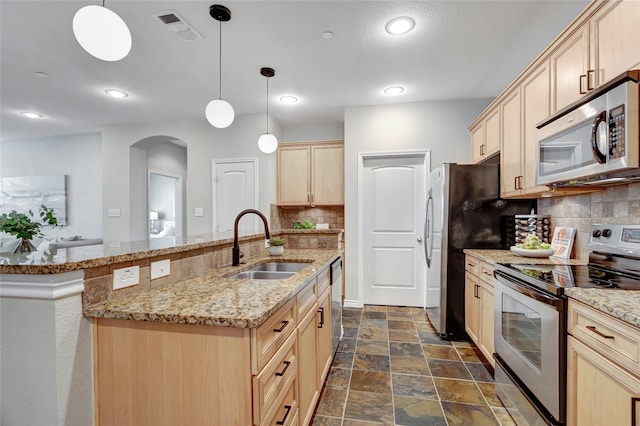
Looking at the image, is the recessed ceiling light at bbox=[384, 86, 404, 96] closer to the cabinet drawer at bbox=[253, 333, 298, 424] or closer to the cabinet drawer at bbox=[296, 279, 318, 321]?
the cabinet drawer at bbox=[296, 279, 318, 321]

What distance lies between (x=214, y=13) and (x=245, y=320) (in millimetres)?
2120

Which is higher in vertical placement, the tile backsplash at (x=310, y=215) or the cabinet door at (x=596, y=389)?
the tile backsplash at (x=310, y=215)

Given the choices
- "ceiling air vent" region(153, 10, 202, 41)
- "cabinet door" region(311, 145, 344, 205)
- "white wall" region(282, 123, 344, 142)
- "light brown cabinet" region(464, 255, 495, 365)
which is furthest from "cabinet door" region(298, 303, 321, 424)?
"white wall" region(282, 123, 344, 142)

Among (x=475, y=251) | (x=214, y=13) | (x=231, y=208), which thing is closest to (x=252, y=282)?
(x=214, y=13)

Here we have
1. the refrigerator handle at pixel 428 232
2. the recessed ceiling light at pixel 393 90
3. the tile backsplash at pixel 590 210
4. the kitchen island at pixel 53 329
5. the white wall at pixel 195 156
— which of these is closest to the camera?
the kitchen island at pixel 53 329

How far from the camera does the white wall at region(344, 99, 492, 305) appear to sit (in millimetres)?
3633

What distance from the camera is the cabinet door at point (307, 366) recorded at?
143 centimetres

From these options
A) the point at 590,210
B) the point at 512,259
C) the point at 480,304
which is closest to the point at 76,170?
the point at 480,304

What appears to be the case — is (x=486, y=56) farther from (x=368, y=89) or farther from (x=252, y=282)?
(x=252, y=282)

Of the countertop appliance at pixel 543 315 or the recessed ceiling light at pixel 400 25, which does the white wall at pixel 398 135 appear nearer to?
the recessed ceiling light at pixel 400 25

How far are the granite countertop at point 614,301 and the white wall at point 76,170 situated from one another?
21.5 ft

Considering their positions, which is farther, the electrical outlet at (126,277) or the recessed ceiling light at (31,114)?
the recessed ceiling light at (31,114)

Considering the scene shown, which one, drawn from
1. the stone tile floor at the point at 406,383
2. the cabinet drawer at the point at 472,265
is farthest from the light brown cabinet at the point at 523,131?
the stone tile floor at the point at 406,383

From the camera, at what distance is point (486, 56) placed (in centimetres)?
265
